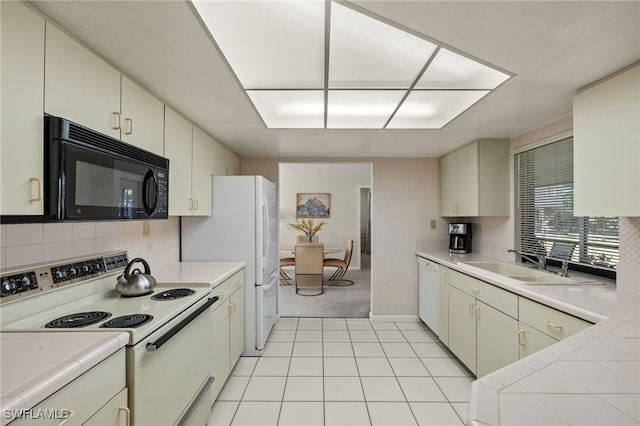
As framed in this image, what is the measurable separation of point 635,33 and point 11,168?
2381mm

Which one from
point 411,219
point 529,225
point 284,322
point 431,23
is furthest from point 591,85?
point 284,322

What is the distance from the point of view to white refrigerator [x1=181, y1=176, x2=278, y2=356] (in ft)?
9.14

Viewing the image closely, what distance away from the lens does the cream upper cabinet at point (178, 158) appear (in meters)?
2.02

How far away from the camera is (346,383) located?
7.64 feet

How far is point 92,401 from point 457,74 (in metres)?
2.16

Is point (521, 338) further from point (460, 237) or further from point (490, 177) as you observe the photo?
point (460, 237)

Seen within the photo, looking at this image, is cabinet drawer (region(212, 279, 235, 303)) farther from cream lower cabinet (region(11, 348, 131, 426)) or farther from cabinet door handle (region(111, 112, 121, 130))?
cabinet door handle (region(111, 112, 121, 130))

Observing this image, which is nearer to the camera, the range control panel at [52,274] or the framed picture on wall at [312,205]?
the range control panel at [52,274]

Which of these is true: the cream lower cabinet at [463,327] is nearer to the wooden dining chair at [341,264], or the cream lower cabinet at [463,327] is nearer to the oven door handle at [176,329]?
the oven door handle at [176,329]

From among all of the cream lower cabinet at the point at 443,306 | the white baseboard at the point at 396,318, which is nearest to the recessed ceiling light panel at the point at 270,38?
the cream lower cabinet at the point at 443,306

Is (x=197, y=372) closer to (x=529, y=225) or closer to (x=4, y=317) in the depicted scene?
(x=4, y=317)

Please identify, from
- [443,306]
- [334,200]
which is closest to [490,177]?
[443,306]

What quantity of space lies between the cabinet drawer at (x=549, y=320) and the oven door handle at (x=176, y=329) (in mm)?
1916

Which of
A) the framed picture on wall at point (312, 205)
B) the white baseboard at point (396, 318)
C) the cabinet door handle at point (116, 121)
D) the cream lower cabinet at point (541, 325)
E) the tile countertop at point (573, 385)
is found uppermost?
the cabinet door handle at point (116, 121)
